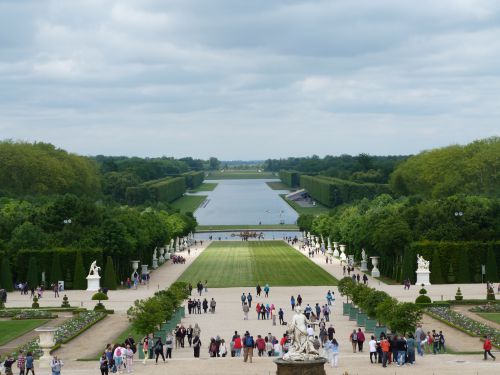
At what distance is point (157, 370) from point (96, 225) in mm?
48323

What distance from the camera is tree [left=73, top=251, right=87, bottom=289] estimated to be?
260 ft

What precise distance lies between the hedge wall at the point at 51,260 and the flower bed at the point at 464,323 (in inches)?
1155

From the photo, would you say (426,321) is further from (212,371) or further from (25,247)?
(25,247)

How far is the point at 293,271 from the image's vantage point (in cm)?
9250

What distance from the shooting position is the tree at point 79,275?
79312mm

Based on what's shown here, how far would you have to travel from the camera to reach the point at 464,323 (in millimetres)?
54531

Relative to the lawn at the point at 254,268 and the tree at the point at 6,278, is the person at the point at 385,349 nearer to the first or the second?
the lawn at the point at 254,268

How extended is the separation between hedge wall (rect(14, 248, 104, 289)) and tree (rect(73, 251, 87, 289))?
834mm

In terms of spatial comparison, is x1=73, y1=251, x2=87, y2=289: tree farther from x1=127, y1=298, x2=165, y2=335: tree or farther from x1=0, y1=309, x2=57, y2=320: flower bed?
x1=127, y1=298, x2=165, y2=335: tree

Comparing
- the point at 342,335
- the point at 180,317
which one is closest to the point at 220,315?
the point at 180,317

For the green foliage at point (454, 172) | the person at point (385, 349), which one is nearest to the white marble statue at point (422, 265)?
the person at point (385, 349)

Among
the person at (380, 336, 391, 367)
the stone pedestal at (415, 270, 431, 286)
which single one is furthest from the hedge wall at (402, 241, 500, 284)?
the person at (380, 336, 391, 367)

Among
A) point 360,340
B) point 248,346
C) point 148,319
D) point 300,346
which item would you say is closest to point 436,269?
point 360,340

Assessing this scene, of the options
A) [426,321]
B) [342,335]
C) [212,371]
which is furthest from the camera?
[426,321]
